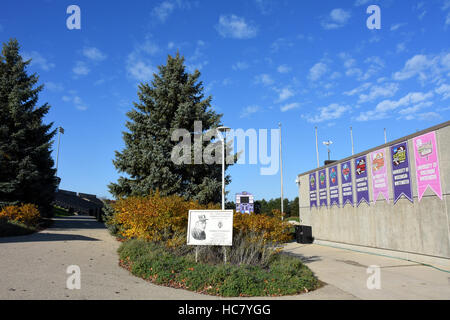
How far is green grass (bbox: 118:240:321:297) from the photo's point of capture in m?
6.93

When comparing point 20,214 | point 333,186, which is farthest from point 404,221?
point 20,214

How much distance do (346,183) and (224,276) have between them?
38.6ft

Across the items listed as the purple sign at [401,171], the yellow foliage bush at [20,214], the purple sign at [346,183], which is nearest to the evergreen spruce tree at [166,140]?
the yellow foliage bush at [20,214]

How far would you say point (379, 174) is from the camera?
14023mm

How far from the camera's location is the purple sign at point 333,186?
1781 centimetres

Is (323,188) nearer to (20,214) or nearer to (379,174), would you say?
(379,174)

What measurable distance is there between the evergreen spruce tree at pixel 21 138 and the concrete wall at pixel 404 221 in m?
19.6

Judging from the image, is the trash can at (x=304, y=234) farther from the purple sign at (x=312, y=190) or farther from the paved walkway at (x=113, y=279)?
the paved walkway at (x=113, y=279)

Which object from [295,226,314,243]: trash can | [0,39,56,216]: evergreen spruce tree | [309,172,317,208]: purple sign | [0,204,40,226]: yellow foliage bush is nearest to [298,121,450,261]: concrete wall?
[295,226,314,243]: trash can

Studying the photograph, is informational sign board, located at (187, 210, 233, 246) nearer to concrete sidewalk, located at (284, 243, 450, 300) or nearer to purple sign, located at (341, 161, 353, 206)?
concrete sidewalk, located at (284, 243, 450, 300)

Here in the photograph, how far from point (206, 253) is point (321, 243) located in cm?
1178

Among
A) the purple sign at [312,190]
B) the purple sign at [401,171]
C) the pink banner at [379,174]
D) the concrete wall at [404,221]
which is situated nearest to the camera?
the concrete wall at [404,221]

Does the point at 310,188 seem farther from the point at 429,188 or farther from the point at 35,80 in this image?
the point at 35,80

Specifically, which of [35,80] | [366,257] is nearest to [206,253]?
[366,257]
